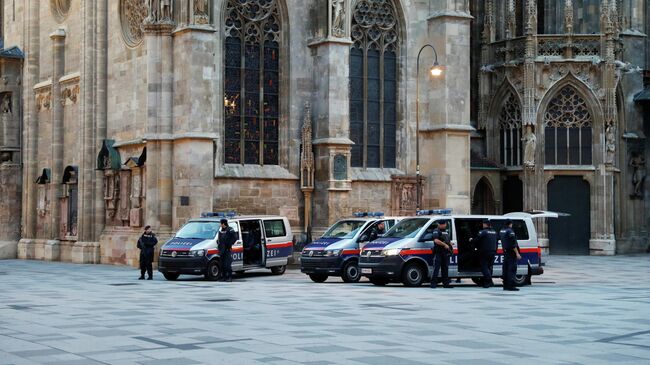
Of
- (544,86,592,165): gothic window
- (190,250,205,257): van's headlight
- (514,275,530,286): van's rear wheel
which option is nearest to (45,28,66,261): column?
(190,250,205,257): van's headlight

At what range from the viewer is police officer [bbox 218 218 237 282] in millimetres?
28594

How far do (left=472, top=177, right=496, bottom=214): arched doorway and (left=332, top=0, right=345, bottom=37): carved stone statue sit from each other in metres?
12.6

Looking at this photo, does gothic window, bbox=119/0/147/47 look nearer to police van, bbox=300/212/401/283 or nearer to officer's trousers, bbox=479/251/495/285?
police van, bbox=300/212/401/283

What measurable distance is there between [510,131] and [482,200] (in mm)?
3257

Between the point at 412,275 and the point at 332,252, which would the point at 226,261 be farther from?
the point at 412,275

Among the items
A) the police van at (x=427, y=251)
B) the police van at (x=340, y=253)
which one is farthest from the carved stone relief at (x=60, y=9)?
the police van at (x=427, y=251)

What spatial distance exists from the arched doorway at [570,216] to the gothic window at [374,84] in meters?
9.17

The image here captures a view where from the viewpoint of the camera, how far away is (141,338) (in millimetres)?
15391

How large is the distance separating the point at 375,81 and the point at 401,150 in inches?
106

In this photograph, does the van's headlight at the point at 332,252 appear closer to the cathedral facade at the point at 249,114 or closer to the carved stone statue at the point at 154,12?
the cathedral facade at the point at 249,114

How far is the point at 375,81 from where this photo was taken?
127 feet

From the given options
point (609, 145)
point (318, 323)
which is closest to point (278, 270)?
point (318, 323)

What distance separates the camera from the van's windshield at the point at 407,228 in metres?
26.3

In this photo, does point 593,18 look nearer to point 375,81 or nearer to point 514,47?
point 514,47
